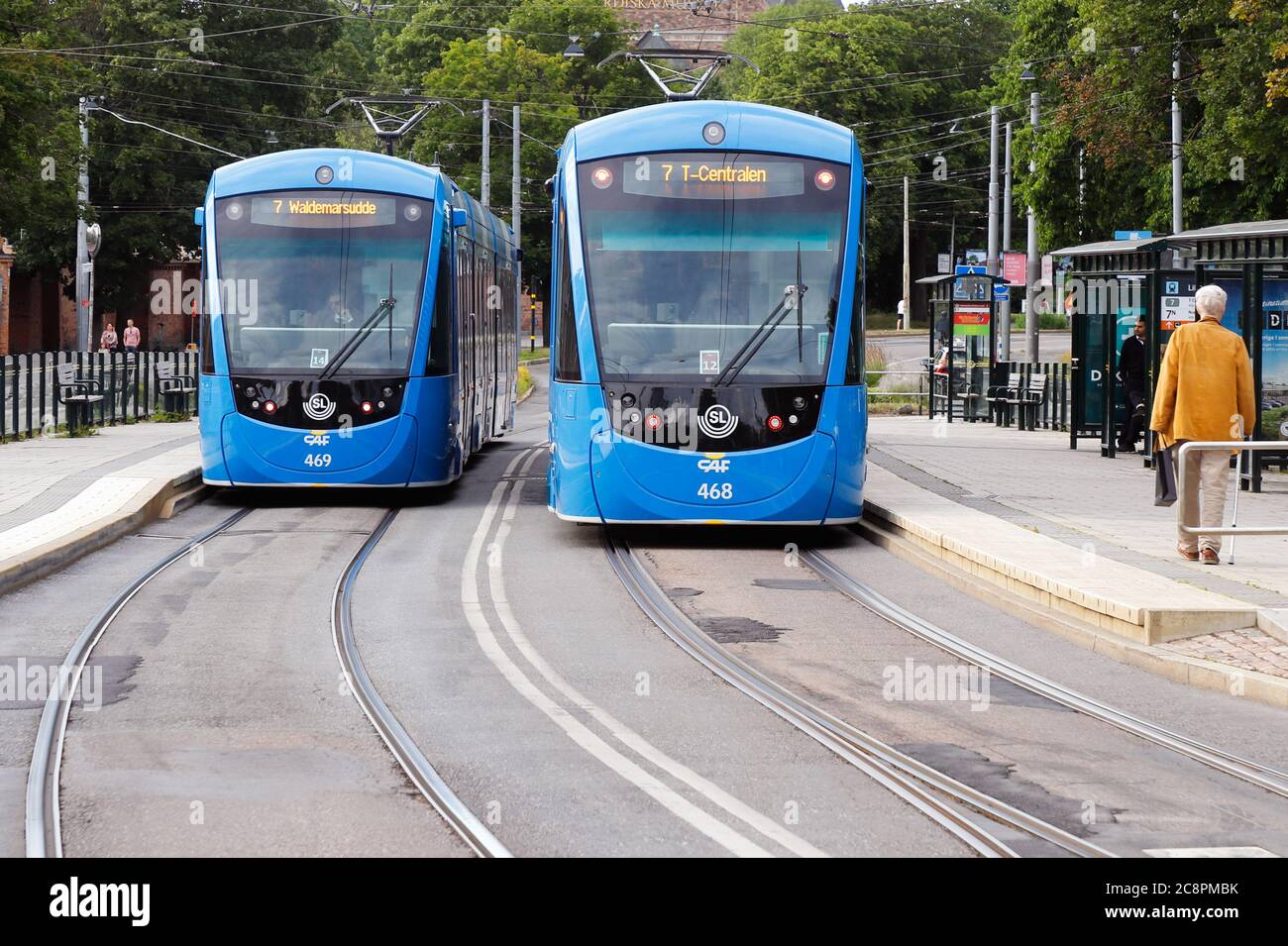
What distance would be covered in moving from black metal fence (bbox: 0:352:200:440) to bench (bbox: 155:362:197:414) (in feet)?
0.05

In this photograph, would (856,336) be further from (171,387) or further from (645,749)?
(171,387)

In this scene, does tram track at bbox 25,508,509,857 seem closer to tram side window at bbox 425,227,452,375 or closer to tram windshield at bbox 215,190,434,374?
tram windshield at bbox 215,190,434,374

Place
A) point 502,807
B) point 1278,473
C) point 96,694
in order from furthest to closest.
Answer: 1. point 1278,473
2. point 96,694
3. point 502,807

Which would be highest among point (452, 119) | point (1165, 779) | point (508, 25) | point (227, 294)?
point (508, 25)

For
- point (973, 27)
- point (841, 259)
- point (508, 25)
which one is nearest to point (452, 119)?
point (508, 25)

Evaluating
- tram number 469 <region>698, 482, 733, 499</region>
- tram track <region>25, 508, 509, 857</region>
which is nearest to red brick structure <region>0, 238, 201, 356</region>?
tram number 469 <region>698, 482, 733, 499</region>

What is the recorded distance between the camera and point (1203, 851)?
641 centimetres

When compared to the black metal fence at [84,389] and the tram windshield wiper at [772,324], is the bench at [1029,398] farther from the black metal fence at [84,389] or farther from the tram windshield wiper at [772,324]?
the tram windshield wiper at [772,324]

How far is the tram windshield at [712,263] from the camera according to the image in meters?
15.1

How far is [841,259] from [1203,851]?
9393 millimetres

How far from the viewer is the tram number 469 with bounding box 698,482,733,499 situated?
48.8 feet

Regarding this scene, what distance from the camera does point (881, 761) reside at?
25.7 ft

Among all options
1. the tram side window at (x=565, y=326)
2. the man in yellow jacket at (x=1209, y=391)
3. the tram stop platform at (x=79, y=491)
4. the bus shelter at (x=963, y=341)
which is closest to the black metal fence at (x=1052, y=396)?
the bus shelter at (x=963, y=341)
